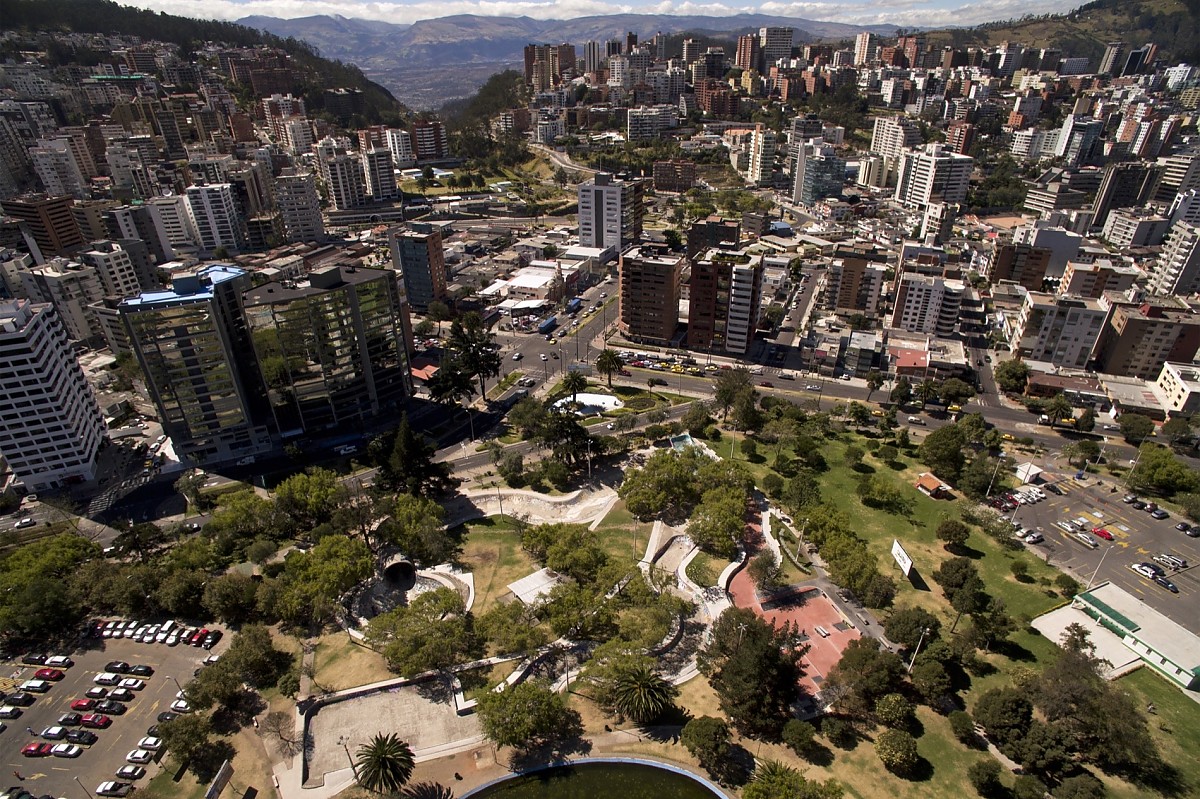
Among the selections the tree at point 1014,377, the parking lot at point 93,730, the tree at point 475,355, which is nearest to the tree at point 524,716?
the parking lot at point 93,730

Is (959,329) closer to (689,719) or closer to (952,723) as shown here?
(952,723)

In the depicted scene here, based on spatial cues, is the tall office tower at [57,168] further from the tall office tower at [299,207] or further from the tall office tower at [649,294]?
the tall office tower at [649,294]

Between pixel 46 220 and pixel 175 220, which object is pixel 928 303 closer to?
pixel 175 220

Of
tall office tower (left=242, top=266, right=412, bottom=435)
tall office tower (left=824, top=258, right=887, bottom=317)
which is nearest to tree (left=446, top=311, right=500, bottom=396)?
tall office tower (left=242, top=266, right=412, bottom=435)

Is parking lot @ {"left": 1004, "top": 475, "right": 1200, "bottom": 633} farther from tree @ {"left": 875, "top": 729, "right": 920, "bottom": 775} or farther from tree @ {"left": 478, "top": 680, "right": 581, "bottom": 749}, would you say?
tree @ {"left": 478, "top": 680, "right": 581, "bottom": 749}

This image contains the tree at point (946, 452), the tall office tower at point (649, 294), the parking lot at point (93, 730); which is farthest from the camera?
the tall office tower at point (649, 294)
